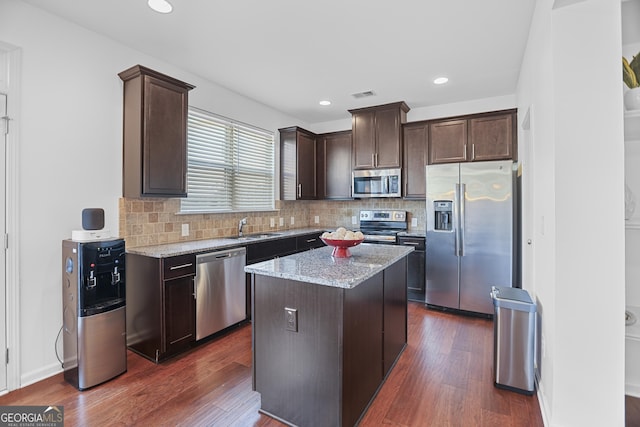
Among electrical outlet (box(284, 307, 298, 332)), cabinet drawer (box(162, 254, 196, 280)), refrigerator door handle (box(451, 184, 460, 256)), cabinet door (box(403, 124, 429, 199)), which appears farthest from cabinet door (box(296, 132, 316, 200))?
electrical outlet (box(284, 307, 298, 332))

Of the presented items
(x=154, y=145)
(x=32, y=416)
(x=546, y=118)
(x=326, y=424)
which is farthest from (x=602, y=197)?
(x=32, y=416)

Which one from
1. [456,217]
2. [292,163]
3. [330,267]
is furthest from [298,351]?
[292,163]

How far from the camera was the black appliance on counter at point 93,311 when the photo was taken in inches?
88.5

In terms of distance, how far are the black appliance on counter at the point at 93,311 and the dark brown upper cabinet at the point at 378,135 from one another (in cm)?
338

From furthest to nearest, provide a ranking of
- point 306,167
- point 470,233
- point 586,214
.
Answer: point 306,167, point 470,233, point 586,214

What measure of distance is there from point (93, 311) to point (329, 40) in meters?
2.91

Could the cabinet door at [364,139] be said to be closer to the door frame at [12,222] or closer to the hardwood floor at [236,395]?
the hardwood floor at [236,395]

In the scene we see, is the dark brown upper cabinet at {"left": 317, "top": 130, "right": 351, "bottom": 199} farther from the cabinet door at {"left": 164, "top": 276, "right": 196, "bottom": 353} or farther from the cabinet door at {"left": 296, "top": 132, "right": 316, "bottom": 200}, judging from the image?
the cabinet door at {"left": 164, "top": 276, "right": 196, "bottom": 353}

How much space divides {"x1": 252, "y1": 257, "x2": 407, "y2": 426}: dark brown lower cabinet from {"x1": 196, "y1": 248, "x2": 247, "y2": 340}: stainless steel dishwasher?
1.14 m

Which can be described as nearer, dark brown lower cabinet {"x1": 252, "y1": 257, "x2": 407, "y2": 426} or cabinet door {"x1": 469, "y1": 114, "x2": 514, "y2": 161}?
dark brown lower cabinet {"x1": 252, "y1": 257, "x2": 407, "y2": 426}

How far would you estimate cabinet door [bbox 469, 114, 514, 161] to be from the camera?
154 inches

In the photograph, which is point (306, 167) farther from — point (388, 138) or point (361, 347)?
point (361, 347)

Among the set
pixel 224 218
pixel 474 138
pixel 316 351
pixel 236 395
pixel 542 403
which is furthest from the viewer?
pixel 474 138

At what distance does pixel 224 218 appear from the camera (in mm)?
3971
